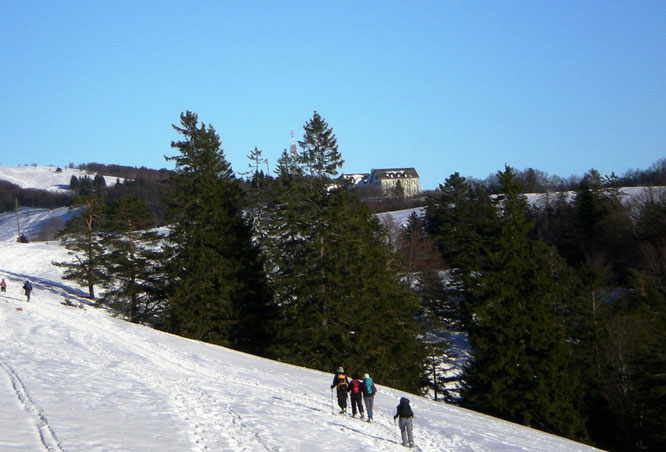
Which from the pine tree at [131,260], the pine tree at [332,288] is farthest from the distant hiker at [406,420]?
the pine tree at [131,260]

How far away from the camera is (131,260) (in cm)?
4575

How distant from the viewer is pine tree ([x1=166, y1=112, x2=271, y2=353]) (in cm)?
3812

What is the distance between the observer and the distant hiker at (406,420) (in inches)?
695

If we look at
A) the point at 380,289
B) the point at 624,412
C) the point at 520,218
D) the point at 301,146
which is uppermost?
the point at 301,146

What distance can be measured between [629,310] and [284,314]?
21511 millimetres

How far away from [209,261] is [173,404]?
20154 mm

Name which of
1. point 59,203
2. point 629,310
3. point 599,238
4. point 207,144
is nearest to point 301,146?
point 207,144

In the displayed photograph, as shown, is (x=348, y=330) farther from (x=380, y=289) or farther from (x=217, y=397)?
(x=217, y=397)

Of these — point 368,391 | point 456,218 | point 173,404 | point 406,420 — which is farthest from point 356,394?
point 456,218

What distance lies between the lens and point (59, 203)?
7736 inches

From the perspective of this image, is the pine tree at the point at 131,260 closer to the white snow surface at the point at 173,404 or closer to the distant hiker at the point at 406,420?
the white snow surface at the point at 173,404

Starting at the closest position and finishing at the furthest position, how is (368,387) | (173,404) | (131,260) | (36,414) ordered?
(36,414) → (173,404) → (368,387) → (131,260)

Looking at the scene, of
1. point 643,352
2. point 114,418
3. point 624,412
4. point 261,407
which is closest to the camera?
point 114,418

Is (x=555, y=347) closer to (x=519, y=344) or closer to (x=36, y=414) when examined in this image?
(x=519, y=344)
